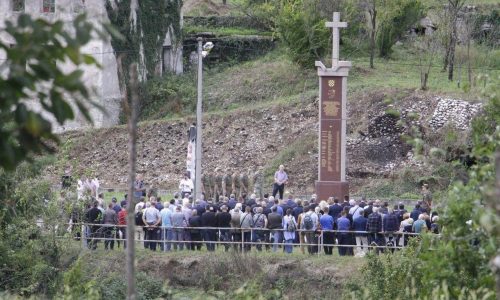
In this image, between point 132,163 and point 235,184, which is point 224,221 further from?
point 132,163

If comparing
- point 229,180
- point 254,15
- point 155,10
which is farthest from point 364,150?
point 254,15

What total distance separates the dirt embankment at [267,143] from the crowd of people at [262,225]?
10968mm

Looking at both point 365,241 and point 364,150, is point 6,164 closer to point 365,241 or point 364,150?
point 365,241

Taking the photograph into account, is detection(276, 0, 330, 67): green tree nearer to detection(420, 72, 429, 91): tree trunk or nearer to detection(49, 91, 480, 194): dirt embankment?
detection(49, 91, 480, 194): dirt embankment

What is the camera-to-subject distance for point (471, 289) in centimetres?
1514

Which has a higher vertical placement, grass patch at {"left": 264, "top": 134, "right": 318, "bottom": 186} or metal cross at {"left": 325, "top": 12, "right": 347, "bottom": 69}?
metal cross at {"left": 325, "top": 12, "right": 347, "bottom": 69}

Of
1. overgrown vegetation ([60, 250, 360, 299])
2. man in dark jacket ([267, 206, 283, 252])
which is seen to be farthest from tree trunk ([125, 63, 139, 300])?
man in dark jacket ([267, 206, 283, 252])

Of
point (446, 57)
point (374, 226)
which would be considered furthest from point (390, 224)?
point (446, 57)

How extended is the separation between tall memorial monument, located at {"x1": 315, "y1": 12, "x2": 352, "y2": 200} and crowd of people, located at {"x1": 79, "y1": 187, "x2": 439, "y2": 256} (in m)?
4.65

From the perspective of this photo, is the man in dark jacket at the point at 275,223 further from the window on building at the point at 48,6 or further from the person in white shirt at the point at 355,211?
the window on building at the point at 48,6

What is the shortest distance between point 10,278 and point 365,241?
332 inches

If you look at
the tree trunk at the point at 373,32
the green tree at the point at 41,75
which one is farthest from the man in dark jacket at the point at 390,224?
the tree trunk at the point at 373,32

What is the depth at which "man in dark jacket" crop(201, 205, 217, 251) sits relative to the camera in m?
29.1

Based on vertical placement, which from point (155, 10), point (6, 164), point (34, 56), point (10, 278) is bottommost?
point (10, 278)
